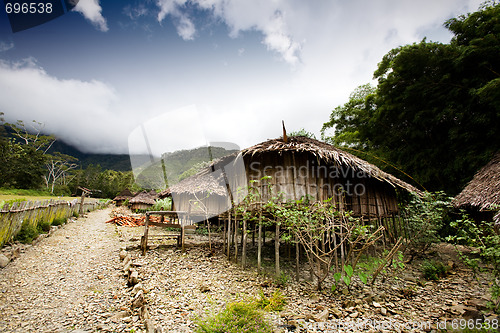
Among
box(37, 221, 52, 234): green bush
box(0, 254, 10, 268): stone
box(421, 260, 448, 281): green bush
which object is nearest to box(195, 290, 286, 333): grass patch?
box(421, 260, 448, 281): green bush

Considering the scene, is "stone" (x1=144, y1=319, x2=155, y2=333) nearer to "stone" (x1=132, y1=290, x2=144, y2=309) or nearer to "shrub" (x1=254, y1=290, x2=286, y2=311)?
"stone" (x1=132, y1=290, x2=144, y2=309)

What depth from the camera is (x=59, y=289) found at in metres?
5.09

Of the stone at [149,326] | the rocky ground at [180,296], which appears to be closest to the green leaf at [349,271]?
the rocky ground at [180,296]

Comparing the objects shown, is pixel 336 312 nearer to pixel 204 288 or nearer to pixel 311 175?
pixel 204 288

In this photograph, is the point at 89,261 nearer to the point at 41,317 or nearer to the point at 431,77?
the point at 41,317

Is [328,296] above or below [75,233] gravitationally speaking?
below

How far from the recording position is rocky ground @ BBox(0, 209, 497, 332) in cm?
391

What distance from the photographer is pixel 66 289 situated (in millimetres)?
5109

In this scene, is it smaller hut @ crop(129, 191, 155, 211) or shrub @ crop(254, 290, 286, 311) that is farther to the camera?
smaller hut @ crop(129, 191, 155, 211)

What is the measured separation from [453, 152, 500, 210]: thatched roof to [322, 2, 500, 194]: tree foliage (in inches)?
25.5

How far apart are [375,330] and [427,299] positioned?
95.4 inches

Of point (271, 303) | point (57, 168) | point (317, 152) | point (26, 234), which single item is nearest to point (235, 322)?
point (271, 303)

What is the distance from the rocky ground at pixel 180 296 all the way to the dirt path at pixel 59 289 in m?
0.02

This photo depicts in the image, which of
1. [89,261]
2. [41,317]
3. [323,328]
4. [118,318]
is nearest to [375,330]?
[323,328]
